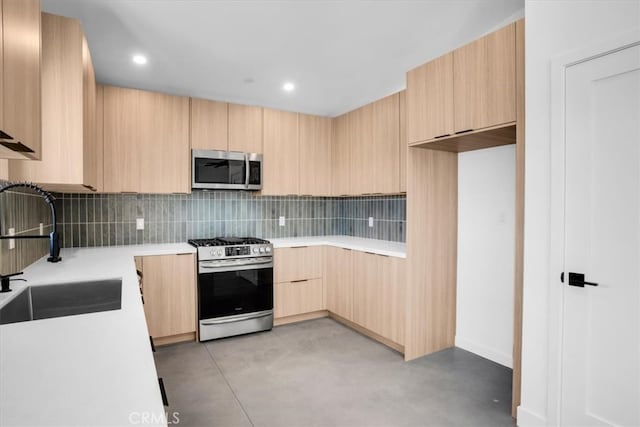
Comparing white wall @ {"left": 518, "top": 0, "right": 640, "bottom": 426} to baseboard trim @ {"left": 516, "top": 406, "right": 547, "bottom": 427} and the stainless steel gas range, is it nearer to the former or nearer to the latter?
baseboard trim @ {"left": 516, "top": 406, "right": 547, "bottom": 427}


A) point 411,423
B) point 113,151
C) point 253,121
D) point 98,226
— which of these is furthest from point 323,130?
point 411,423

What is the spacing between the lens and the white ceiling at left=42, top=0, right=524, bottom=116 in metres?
2.13

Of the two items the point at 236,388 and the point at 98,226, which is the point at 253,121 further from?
the point at 236,388

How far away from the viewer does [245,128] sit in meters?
3.84

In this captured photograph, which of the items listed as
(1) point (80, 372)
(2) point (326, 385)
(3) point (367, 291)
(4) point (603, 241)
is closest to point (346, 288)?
(3) point (367, 291)

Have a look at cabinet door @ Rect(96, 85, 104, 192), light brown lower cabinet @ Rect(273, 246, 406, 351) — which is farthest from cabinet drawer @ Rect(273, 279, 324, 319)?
cabinet door @ Rect(96, 85, 104, 192)

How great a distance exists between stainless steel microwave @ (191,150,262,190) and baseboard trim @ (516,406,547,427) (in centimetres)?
297

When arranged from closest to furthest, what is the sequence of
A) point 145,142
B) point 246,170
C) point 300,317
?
point 145,142 < point 246,170 < point 300,317

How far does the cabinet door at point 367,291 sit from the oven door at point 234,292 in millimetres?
866

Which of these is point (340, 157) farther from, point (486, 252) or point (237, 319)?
point (237, 319)

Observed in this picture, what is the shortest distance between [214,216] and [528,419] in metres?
3.29

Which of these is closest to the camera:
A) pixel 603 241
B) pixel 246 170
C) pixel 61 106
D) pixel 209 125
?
pixel 603 241

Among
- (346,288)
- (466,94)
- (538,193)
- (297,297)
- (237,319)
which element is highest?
(466,94)

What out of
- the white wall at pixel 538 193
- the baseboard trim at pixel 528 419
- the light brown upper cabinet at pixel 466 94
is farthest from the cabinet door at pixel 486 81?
the baseboard trim at pixel 528 419
